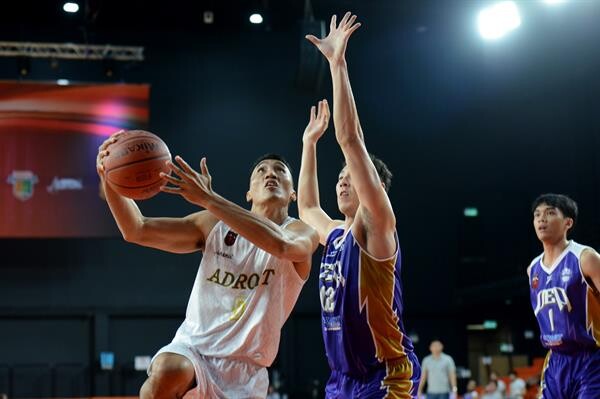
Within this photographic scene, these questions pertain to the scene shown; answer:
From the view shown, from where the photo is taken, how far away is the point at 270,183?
477cm

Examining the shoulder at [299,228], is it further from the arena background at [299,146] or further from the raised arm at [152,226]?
the arena background at [299,146]

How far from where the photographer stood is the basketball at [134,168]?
4.31 m

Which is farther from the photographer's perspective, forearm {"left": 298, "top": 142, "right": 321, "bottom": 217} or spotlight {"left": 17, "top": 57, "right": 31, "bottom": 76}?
spotlight {"left": 17, "top": 57, "right": 31, "bottom": 76}

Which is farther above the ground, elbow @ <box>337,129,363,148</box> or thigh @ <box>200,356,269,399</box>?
elbow @ <box>337,129,363,148</box>

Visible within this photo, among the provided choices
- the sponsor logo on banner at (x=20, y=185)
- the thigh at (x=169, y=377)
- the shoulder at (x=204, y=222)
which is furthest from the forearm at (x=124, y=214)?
the sponsor logo on banner at (x=20, y=185)

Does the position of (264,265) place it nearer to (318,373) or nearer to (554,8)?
(554,8)

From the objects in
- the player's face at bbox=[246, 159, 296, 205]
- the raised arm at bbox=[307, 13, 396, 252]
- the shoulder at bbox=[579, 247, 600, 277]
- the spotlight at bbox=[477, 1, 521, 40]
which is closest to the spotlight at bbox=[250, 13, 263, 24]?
the spotlight at bbox=[477, 1, 521, 40]

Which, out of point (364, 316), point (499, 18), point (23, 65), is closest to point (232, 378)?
point (364, 316)

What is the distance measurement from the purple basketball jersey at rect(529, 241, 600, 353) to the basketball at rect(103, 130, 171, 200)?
9.68ft

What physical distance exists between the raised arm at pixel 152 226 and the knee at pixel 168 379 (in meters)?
0.70

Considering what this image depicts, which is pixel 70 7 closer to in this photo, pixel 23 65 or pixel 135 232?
pixel 23 65

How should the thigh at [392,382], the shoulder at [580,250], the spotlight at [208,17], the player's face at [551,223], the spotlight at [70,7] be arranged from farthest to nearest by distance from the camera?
the spotlight at [208,17] → the spotlight at [70,7] → the player's face at [551,223] → the shoulder at [580,250] → the thigh at [392,382]

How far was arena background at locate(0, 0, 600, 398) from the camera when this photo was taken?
17.1m

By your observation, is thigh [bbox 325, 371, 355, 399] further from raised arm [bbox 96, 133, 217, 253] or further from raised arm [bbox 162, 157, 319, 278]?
raised arm [bbox 96, 133, 217, 253]
